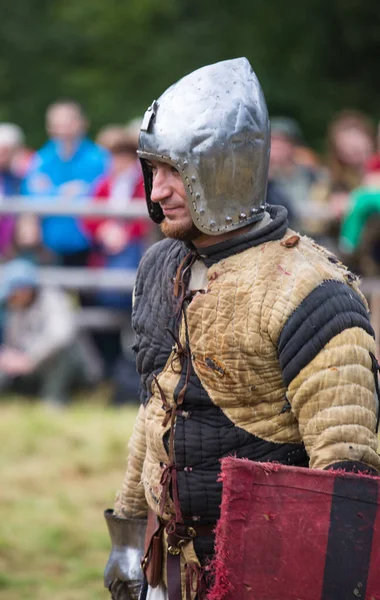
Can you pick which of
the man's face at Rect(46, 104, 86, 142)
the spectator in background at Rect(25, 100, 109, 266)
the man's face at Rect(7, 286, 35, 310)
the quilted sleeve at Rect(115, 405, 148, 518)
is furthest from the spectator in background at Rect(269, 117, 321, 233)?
the quilted sleeve at Rect(115, 405, 148, 518)

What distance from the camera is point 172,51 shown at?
55.9ft

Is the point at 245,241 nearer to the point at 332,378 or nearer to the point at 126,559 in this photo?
the point at 332,378

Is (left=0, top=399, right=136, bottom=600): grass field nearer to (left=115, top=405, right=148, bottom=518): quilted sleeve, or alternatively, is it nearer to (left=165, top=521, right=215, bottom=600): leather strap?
(left=115, top=405, right=148, bottom=518): quilted sleeve

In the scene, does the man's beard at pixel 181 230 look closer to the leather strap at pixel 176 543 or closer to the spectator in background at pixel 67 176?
the leather strap at pixel 176 543

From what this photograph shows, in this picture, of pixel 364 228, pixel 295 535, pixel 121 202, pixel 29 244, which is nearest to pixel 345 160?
pixel 364 228

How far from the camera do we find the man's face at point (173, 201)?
3232 mm

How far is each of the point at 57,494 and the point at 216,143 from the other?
3.82 meters

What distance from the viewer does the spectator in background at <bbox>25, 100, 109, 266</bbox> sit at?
30.6ft

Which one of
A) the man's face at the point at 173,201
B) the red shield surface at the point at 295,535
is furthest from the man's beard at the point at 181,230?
the red shield surface at the point at 295,535

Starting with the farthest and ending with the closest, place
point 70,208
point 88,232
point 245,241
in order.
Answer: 1. point 88,232
2. point 70,208
3. point 245,241

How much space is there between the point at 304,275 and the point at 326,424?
0.38 metres

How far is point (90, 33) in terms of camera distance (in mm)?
17875

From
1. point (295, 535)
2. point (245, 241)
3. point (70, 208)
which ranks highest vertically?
point (70, 208)

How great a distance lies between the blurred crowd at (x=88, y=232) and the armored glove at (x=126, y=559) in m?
4.64
